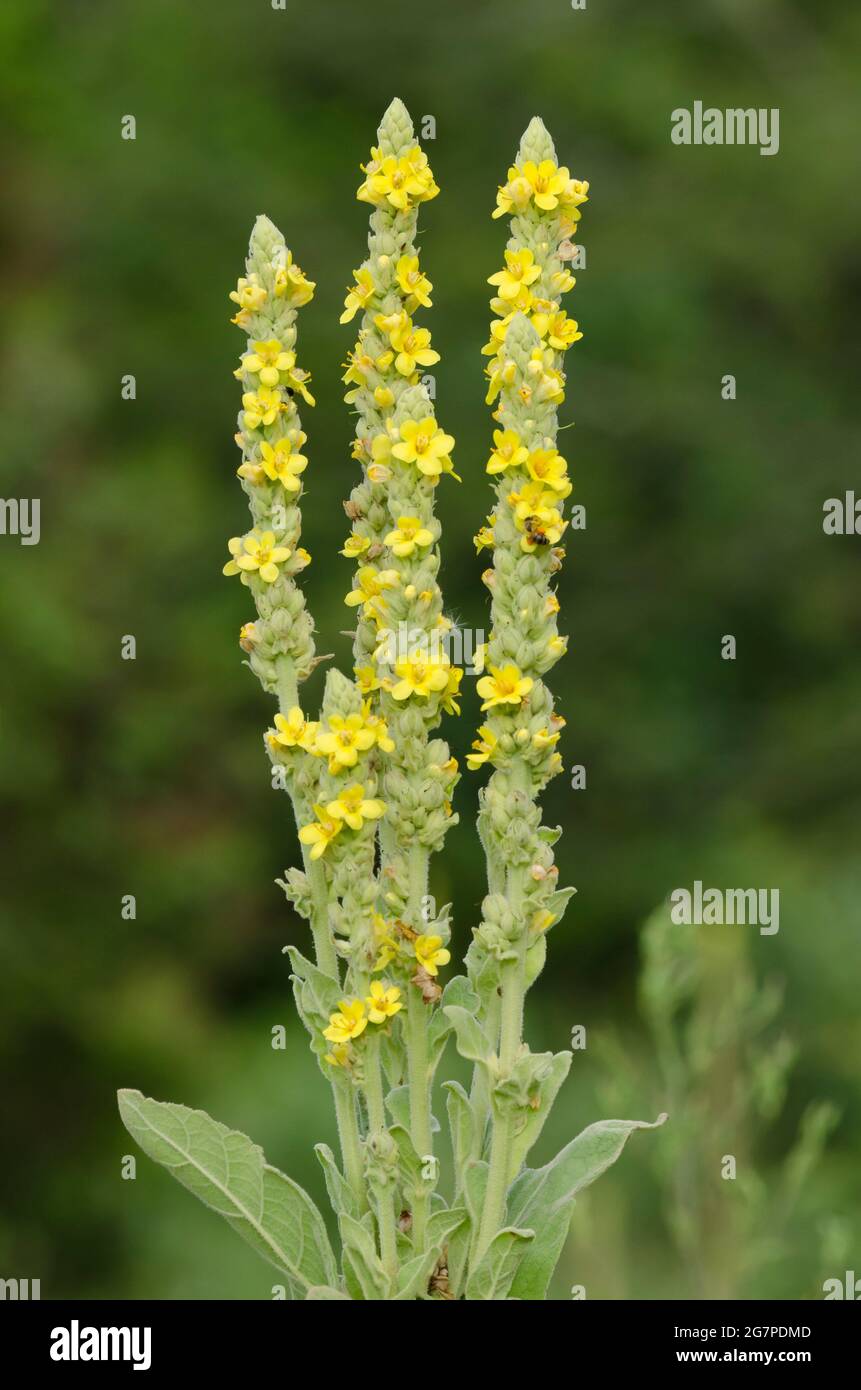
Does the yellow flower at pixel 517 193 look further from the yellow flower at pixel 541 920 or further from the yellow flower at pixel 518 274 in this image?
the yellow flower at pixel 541 920

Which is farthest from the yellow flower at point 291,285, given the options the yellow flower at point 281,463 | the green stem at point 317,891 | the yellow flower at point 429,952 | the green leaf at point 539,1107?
the green leaf at point 539,1107

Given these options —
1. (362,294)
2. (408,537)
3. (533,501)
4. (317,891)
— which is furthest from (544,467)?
(317,891)

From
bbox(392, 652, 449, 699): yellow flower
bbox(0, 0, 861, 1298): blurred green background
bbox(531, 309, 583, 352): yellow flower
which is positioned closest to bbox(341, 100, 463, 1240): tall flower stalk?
bbox(392, 652, 449, 699): yellow flower

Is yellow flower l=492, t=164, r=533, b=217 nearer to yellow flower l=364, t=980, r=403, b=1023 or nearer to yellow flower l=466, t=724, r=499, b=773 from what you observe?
yellow flower l=466, t=724, r=499, b=773

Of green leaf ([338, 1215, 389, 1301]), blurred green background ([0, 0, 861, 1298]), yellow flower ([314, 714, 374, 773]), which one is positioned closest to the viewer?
yellow flower ([314, 714, 374, 773])

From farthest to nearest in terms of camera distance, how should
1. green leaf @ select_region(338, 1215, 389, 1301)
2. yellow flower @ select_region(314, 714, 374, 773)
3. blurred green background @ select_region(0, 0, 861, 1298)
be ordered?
blurred green background @ select_region(0, 0, 861, 1298) → green leaf @ select_region(338, 1215, 389, 1301) → yellow flower @ select_region(314, 714, 374, 773)

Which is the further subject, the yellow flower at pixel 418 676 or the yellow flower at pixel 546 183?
the yellow flower at pixel 546 183

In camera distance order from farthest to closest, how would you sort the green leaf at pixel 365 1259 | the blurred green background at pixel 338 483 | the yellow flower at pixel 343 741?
the blurred green background at pixel 338 483 → the green leaf at pixel 365 1259 → the yellow flower at pixel 343 741
